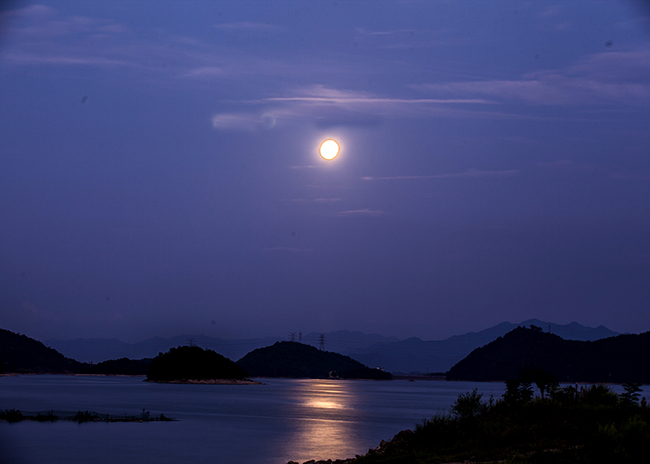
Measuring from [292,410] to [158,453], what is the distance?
59.4 metres

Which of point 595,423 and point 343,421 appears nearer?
point 595,423

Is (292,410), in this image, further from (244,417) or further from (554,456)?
(554,456)

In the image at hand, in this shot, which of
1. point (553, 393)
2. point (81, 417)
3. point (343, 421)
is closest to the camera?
point (553, 393)

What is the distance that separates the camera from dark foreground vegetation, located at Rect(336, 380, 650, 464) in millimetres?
22859

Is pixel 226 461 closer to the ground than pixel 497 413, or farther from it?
closer to the ground

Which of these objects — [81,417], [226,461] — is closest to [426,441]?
[226,461]

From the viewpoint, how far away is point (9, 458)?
1574 inches

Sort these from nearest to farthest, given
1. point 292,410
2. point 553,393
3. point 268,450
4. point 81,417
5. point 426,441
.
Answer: point 426,441 → point 553,393 → point 268,450 → point 81,417 → point 292,410

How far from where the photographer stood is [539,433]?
27.5 m

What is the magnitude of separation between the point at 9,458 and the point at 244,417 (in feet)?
151

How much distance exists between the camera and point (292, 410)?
4006 inches

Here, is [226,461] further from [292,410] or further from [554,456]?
[292,410]

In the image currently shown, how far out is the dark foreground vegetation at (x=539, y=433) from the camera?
22859mm

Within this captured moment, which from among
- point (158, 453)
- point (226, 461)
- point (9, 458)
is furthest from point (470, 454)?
point (9, 458)
